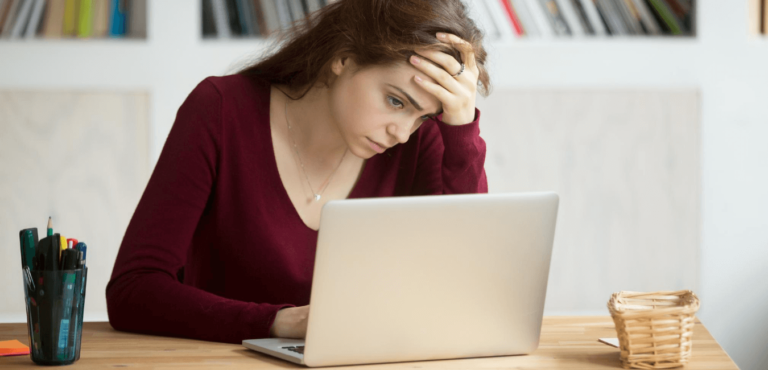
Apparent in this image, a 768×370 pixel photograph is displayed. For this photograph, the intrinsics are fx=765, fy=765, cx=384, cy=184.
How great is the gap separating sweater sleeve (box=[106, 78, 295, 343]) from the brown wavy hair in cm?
17

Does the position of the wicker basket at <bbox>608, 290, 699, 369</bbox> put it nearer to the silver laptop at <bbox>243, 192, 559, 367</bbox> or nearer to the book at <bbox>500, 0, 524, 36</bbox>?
the silver laptop at <bbox>243, 192, 559, 367</bbox>

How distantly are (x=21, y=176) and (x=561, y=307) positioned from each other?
5.61 feet

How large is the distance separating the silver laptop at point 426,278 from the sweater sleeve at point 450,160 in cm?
50

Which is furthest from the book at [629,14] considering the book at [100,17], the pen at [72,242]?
the pen at [72,242]

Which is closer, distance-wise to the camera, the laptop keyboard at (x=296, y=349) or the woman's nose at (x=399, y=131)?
the laptop keyboard at (x=296, y=349)

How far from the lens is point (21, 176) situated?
231 centimetres

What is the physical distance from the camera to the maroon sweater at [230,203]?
1171 millimetres

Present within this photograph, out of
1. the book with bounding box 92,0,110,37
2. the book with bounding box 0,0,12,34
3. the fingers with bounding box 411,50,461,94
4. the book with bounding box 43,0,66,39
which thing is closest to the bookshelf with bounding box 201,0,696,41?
the book with bounding box 92,0,110,37

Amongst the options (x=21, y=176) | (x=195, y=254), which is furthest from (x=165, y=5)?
(x=195, y=254)

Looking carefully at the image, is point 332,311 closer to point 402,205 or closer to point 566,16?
point 402,205

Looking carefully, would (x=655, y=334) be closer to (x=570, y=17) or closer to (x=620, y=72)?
(x=620, y=72)

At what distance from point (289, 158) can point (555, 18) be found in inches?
50.6

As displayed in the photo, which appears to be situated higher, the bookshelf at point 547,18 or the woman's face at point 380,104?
the bookshelf at point 547,18

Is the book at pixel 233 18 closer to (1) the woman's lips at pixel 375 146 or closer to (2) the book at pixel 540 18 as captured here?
(2) the book at pixel 540 18
